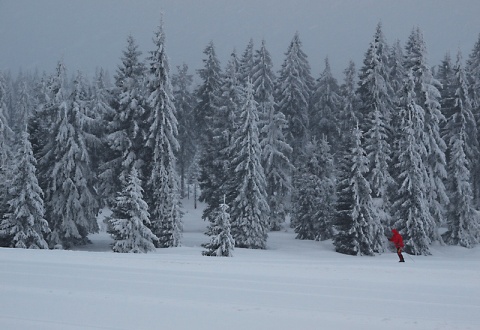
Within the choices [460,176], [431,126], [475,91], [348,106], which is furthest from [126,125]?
[475,91]

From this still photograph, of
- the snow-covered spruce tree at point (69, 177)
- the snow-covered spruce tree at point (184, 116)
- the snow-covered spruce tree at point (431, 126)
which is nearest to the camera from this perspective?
the snow-covered spruce tree at point (69, 177)

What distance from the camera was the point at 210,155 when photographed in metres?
38.8

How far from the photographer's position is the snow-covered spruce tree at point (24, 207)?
24953 millimetres

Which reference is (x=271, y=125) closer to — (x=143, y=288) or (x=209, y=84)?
(x=209, y=84)

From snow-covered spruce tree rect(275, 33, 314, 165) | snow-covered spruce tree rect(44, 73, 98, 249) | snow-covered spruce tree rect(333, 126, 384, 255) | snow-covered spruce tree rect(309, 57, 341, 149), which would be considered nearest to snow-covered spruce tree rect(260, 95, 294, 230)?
snow-covered spruce tree rect(275, 33, 314, 165)

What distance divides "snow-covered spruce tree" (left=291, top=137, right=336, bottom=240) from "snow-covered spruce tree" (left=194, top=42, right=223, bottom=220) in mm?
7525

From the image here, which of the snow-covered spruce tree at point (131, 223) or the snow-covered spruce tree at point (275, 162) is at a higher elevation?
the snow-covered spruce tree at point (275, 162)

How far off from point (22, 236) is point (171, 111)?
503 inches

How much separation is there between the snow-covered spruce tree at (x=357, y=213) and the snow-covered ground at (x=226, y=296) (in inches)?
534

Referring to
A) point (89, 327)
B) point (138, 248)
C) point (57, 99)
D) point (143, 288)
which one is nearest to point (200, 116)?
point (57, 99)

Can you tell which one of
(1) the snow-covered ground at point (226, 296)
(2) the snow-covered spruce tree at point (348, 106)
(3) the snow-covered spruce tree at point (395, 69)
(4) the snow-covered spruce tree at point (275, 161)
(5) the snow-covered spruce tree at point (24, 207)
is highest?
(3) the snow-covered spruce tree at point (395, 69)

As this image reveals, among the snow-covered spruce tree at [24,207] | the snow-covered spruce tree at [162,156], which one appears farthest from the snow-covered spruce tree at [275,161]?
the snow-covered spruce tree at [24,207]

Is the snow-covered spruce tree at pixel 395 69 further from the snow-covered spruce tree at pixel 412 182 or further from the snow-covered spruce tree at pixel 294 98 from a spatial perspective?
the snow-covered spruce tree at pixel 412 182

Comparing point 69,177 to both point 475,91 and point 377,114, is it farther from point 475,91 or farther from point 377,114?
point 475,91
